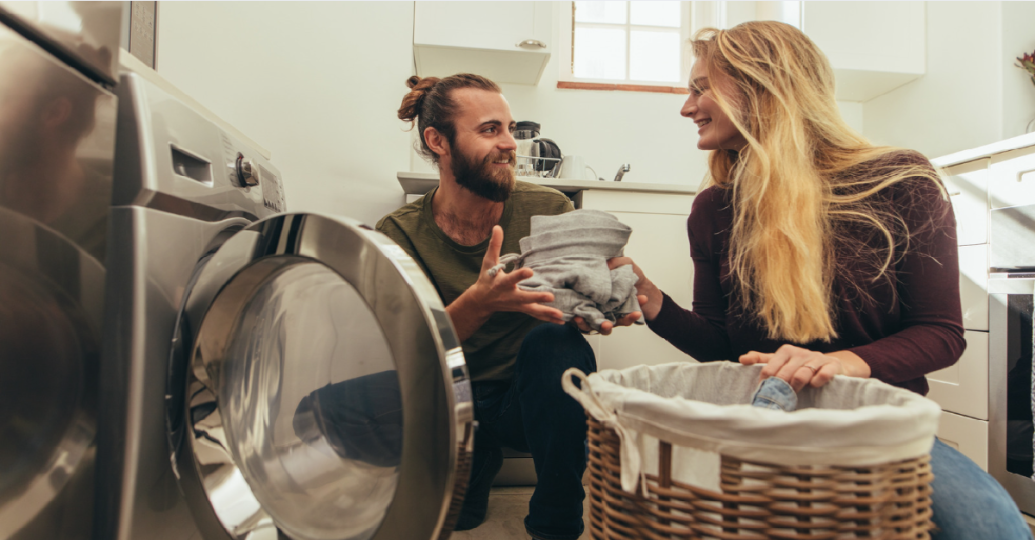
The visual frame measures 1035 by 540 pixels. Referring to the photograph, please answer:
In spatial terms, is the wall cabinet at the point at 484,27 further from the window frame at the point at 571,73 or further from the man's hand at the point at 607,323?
the man's hand at the point at 607,323

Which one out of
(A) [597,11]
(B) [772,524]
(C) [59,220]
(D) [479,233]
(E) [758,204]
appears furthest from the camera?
(A) [597,11]

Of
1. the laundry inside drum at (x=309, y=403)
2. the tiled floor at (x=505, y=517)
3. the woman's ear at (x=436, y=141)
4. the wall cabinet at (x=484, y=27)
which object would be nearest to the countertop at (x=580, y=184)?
the woman's ear at (x=436, y=141)

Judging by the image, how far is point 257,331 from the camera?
74 centimetres

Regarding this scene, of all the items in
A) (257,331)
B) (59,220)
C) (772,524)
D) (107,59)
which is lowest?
(772,524)

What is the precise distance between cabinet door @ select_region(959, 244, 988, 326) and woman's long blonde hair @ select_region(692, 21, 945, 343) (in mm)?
843

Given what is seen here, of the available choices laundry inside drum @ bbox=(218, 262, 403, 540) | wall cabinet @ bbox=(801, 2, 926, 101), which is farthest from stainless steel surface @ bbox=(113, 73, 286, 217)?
wall cabinet @ bbox=(801, 2, 926, 101)

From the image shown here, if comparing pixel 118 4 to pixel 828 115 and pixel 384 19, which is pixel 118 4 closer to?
pixel 828 115

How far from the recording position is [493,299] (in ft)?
2.80

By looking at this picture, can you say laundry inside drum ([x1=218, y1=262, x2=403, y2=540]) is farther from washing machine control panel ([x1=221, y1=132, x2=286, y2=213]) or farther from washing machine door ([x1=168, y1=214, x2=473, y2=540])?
washing machine control panel ([x1=221, y1=132, x2=286, y2=213])

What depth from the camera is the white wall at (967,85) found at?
1839 millimetres

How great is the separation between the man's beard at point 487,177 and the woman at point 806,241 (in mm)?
426

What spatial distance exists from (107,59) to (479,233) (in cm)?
79

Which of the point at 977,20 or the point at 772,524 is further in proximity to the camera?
the point at 977,20

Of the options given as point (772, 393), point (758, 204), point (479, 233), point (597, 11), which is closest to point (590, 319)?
point (772, 393)
